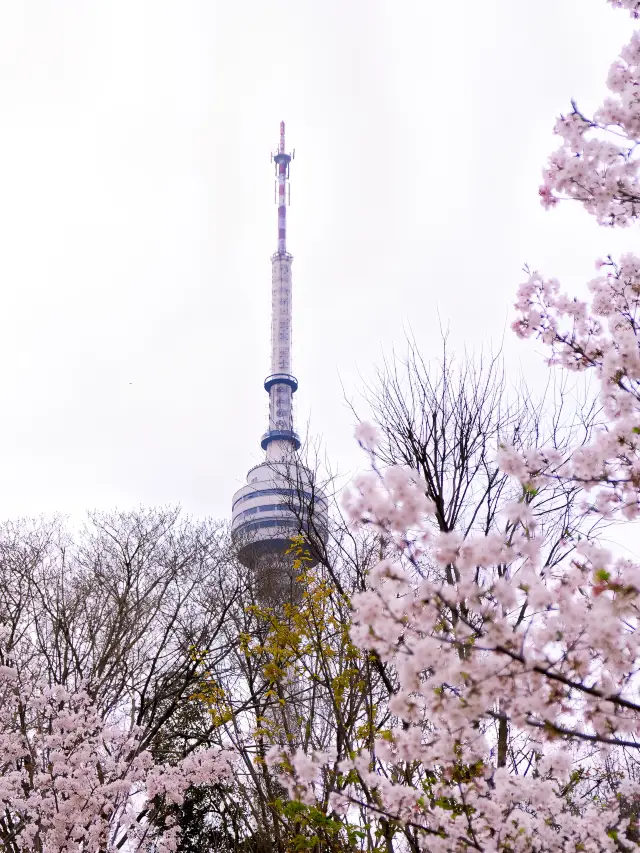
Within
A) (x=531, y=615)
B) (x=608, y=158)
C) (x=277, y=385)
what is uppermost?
(x=277, y=385)

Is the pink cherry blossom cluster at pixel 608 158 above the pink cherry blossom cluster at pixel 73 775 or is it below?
above

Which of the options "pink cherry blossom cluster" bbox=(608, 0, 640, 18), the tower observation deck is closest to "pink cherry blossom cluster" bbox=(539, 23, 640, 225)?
"pink cherry blossom cluster" bbox=(608, 0, 640, 18)

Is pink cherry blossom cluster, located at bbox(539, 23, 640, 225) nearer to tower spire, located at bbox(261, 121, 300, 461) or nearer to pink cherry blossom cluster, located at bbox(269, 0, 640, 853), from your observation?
pink cherry blossom cluster, located at bbox(269, 0, 640, 853)

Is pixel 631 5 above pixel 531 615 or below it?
above

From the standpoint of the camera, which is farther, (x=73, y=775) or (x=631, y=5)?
(x=73, y=775)

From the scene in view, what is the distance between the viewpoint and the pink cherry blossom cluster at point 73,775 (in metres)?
8.69

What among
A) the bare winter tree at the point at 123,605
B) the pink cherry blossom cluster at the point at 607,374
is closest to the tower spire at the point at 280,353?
the bare winter tree at the point at 123,605

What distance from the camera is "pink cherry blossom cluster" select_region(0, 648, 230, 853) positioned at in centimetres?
869

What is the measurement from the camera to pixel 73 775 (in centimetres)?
880

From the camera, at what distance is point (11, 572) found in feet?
46.5

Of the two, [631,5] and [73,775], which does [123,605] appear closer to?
[73,775]

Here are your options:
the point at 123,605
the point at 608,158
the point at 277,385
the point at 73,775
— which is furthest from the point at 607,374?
the point at 277,385

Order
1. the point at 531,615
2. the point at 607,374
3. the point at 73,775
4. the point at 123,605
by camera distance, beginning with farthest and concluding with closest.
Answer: the point at 123,605 → the point at 73,775 → the point at 531,615 → the point at 607,374

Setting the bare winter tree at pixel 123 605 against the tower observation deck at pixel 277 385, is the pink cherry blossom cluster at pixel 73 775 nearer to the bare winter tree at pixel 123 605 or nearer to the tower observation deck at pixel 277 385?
the bare winter tree at pixel 123 605
